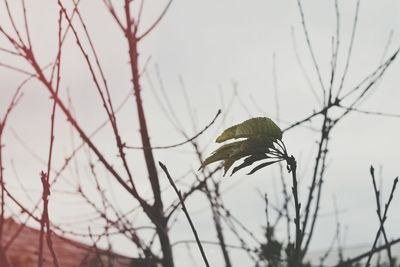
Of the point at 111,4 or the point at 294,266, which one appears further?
the point at 111,4

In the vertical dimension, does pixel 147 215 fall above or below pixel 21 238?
below

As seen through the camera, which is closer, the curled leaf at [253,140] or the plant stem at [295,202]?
the plant stem at [295,202]

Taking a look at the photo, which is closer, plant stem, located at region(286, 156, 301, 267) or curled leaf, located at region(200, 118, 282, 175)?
plant stem, located at region(286, 156, 301, 267)

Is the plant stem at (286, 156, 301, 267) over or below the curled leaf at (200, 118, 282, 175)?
below

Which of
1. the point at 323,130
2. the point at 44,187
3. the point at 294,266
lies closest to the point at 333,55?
the point at 323,130

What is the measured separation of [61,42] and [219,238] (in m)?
3.30

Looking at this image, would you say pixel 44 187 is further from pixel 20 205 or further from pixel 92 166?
pixel 92 166

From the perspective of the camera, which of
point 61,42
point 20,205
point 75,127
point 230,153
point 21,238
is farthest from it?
point 21,238

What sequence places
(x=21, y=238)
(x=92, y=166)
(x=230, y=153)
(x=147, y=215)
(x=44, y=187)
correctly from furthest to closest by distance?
(x=21, y=238) → (x=92, y=166) → (x=147, y=215) → (x=44, y=187) → (x=230, y=153)

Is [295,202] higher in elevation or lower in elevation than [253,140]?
lower

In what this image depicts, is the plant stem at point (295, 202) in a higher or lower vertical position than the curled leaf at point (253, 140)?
lower

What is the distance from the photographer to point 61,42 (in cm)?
171

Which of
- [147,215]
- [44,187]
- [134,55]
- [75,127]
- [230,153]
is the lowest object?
[44,187]

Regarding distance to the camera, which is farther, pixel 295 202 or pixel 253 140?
pixel 253 140
